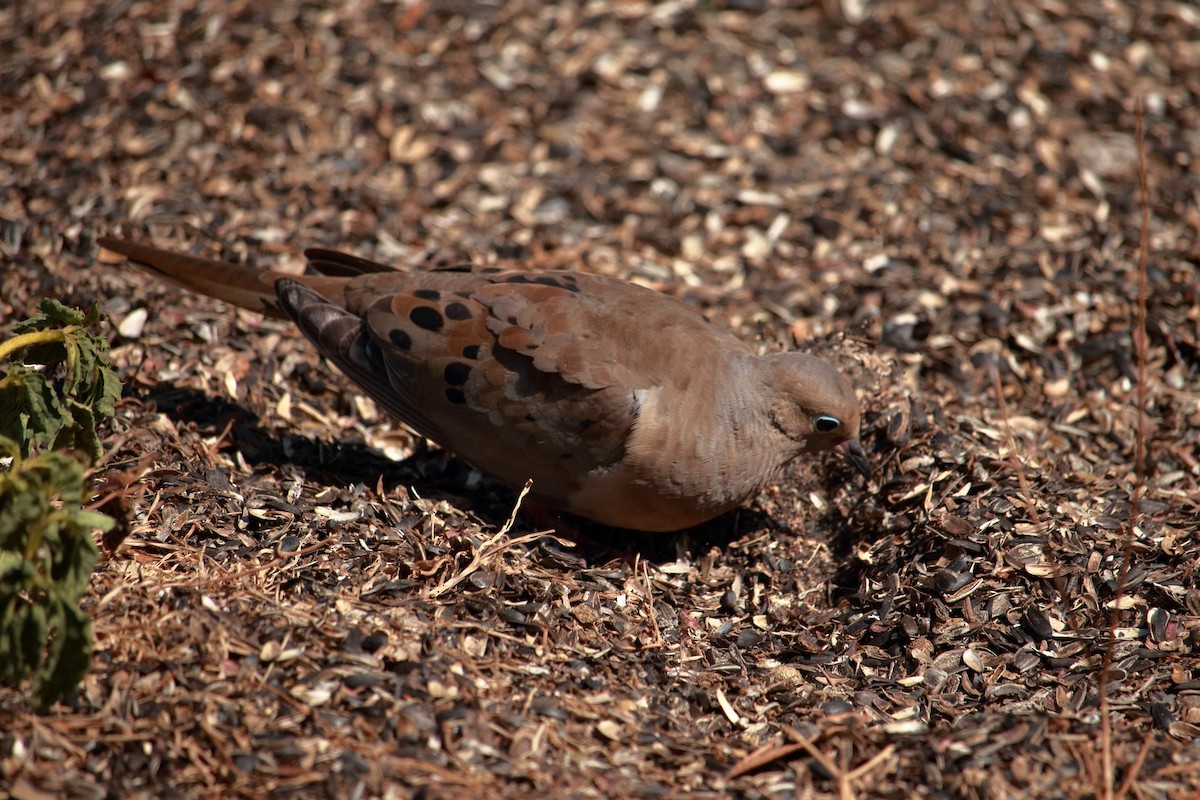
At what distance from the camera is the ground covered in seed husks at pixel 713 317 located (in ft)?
12.1

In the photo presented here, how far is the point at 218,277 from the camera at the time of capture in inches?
203

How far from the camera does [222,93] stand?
22.9 ft

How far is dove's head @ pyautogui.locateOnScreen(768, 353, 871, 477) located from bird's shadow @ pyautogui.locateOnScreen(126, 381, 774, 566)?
0.55m

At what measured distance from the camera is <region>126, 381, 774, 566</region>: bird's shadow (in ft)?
16.6

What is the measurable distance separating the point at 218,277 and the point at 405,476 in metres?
1.28

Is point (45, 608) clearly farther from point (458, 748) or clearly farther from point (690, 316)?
point (690, 316)

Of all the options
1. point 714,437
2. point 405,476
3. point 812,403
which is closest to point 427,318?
point 405,476

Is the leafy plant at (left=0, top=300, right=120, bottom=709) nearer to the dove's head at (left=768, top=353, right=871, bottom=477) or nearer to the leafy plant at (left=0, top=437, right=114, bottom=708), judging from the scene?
the leafy plant at (left=0, top=437, right=114, bottom=708)

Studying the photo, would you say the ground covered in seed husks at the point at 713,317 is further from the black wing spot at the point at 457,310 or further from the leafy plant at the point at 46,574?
the black wing spot at the point at 457,310

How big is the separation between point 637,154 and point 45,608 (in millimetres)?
4844

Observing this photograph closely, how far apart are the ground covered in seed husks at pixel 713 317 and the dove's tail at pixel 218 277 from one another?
0.55m

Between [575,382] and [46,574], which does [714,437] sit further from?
[46,574]

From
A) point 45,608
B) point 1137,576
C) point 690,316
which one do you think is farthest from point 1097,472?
point 45,608

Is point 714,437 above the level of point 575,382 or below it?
below
